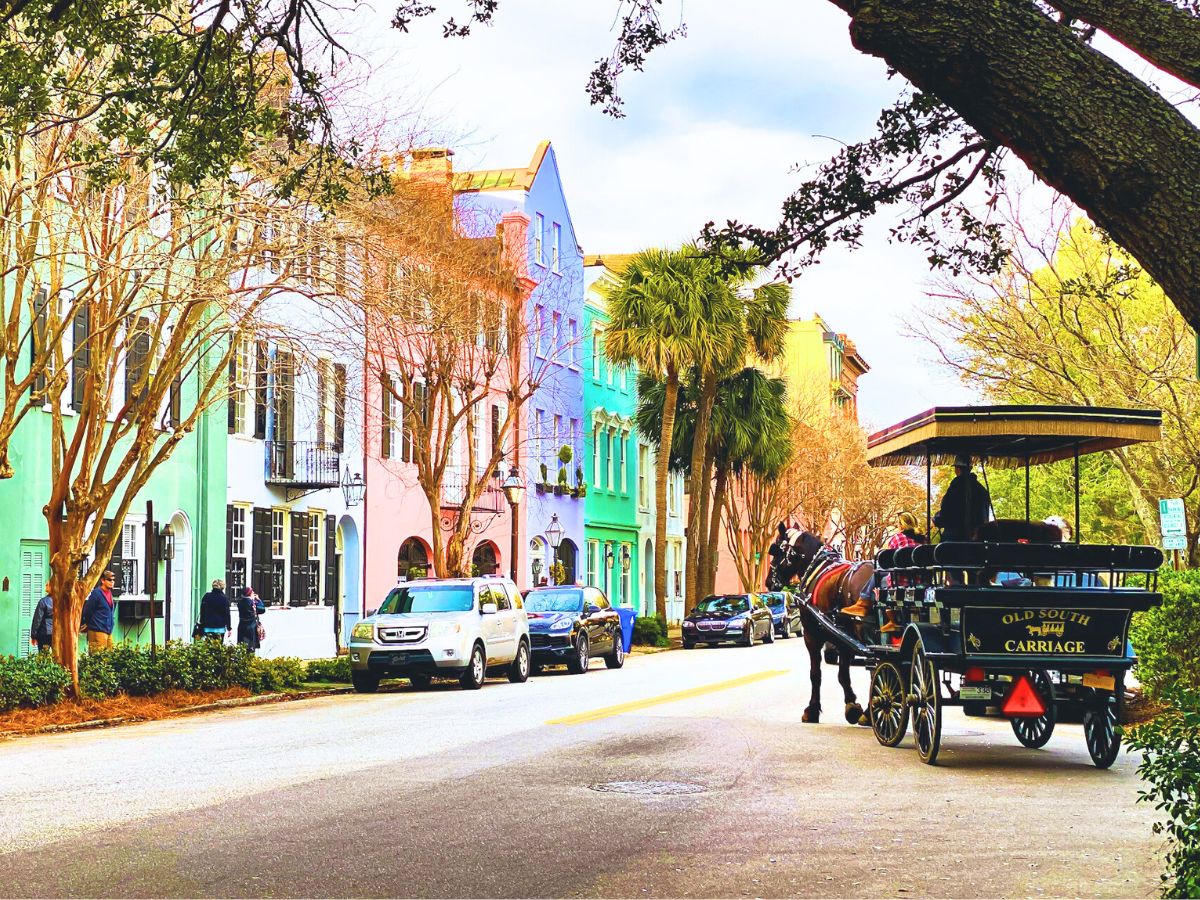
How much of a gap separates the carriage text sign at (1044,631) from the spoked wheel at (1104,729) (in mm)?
449

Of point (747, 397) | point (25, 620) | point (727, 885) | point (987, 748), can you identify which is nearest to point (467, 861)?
point (727, 885)

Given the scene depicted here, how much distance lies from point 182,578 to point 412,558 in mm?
12550

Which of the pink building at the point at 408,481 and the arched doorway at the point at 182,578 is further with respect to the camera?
the pink building at the point at 408,481

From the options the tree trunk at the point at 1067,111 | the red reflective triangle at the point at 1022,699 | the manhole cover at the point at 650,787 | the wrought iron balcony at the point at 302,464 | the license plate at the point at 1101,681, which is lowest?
the manhole cover at the point at 650,787

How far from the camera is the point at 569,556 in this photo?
56719mm

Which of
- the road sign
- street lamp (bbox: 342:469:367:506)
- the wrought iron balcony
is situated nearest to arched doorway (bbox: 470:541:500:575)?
street lamp (bbox: 342:469:367:506)

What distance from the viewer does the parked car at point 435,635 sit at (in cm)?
2527

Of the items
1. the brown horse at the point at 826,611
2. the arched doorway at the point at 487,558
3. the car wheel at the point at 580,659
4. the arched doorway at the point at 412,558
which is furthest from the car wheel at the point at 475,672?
the arched doorway at the point at 487,558

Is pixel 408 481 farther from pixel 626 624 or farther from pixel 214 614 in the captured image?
pixel 214 614

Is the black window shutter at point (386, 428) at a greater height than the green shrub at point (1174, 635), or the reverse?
the black window shutter at point (386, 428)

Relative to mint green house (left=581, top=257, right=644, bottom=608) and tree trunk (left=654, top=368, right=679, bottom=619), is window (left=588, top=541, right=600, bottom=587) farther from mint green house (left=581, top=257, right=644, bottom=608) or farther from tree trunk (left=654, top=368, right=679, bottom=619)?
tree trunk (left=654, top=368, right=679, bottom=619)

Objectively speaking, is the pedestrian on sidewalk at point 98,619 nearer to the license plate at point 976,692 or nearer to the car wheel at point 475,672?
the car wheel at point 475,672

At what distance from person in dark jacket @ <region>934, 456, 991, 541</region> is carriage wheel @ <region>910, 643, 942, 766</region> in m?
1.40

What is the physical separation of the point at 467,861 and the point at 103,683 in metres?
13.5
